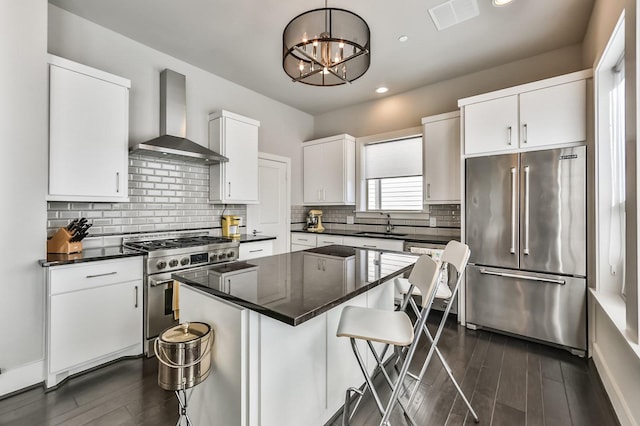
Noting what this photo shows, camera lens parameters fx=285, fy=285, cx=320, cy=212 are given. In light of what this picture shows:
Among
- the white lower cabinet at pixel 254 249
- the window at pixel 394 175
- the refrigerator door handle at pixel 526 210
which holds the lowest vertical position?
the white lower cabinet at pixel 254 249

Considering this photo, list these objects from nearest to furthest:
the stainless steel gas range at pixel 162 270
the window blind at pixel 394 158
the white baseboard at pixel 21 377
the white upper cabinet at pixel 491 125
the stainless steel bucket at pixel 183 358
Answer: the stainless steel bucket at pixel 183 358
the white baseboard at pixel 21 377
the stainless steel gas range at pixel 162 270
the white upper cabinet at pixel 491 125
the window blind at pixel 394 158

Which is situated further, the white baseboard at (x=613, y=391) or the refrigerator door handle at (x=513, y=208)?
the refrigerator door handle at (x=513, y=208)

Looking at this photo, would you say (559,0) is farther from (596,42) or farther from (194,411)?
(194,411)

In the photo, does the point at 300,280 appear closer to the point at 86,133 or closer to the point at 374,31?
the point at 86,133

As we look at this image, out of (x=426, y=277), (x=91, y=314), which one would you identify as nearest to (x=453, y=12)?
(x=426, y=277)

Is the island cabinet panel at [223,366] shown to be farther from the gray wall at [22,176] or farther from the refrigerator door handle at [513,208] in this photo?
the refrigerator door handle at [513,208]

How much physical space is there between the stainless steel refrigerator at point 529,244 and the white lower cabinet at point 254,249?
7.78 feet

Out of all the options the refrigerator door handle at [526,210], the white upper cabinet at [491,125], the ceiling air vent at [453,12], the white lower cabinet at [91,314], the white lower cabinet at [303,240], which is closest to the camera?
the white lower cabinet at [91,314]

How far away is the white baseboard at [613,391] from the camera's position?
1.63 metres

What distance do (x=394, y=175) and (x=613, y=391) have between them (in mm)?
3076

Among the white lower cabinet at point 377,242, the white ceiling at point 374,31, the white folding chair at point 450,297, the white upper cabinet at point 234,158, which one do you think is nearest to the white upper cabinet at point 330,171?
the white lower cabinet at point 377,242

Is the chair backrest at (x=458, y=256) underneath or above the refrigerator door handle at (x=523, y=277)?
above

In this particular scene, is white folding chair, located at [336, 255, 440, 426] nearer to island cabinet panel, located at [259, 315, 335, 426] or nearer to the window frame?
island cabinet panel, located at [259, 315, 335, 426]

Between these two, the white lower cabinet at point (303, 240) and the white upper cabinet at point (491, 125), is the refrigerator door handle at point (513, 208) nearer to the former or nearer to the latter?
the white upper cabinet at point (491, 125)
